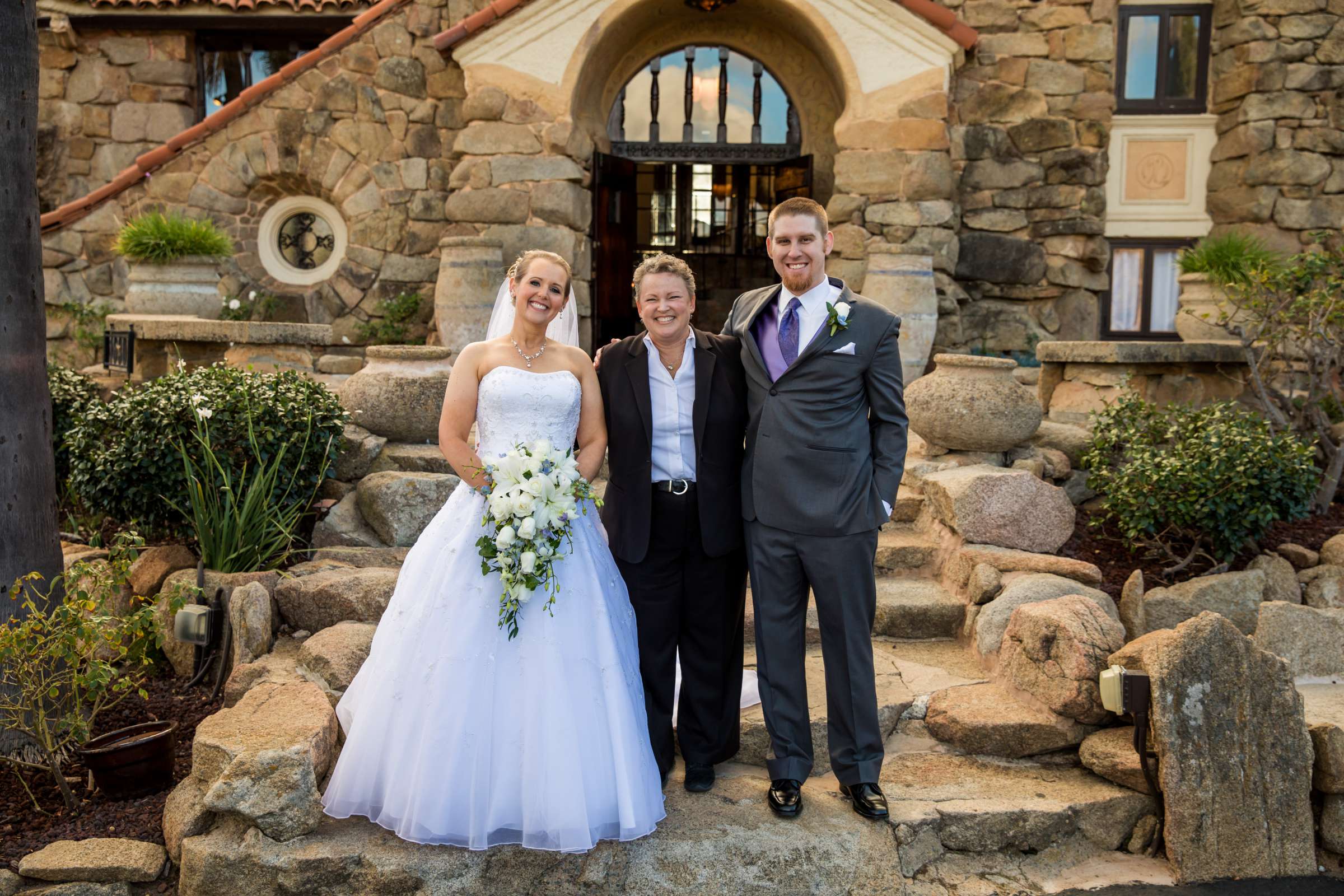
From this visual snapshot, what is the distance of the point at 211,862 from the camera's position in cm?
310

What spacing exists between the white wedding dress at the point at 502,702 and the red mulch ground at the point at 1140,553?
2784 millimetres

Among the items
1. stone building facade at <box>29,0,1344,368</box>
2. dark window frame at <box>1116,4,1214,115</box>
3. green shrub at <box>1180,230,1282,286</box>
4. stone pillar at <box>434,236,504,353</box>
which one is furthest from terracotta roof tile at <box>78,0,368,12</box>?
green shrub at <box>1180,230,1282,286</box>

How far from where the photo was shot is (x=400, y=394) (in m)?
5.61

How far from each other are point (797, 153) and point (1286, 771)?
23.2ft

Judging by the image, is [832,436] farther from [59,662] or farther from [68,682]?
[59,662]

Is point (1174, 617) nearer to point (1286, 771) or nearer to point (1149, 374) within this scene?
point (1286, 771)

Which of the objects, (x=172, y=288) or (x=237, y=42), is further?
(x=237, y=42)

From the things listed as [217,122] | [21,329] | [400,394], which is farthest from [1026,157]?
[21,329]

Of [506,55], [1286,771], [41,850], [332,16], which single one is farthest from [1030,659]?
[332,16]

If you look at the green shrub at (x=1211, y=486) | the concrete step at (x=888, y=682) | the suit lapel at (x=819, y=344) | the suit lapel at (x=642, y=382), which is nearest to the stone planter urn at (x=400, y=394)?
the concrete step at (x=888, y=682)

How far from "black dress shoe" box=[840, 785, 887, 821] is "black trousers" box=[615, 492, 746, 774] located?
50cm

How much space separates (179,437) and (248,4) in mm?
6958

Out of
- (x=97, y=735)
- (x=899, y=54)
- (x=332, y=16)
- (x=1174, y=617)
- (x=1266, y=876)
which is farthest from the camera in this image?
(x=332, y=16)

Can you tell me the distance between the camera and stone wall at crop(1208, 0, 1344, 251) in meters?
8.23
